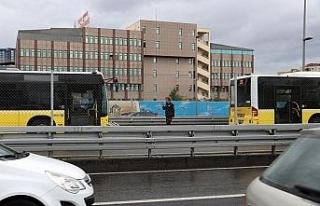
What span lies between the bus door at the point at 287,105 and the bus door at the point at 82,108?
771 centimetres

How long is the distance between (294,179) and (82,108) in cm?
1517

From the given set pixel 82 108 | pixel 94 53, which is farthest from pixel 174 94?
pixel 82 108

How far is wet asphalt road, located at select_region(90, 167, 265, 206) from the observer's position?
8.23 m

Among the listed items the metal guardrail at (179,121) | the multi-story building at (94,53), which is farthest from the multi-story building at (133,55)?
the metal guardrail at (179,121)

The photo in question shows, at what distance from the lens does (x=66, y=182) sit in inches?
217

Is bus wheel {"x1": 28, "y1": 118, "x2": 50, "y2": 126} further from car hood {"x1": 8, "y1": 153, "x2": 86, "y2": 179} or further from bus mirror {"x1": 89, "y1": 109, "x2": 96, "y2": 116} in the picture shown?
car hood {"x1": 8, "y1": 153, "x2": 86, "y2": 179}

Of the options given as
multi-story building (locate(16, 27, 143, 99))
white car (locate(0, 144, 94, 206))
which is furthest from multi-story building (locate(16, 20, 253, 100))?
white car (locate(0, 144, 94, 206))

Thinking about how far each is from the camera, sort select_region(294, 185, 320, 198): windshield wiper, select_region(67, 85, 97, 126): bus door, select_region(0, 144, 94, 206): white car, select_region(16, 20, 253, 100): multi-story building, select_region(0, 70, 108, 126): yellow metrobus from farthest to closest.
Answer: select_region(16, 20, 253, 100): multi-story building
select_region(67, 85, 97, 126): bus door
select_region(0, 70, 108, 126): yellow metrobus
select_region(0, 144, 94, 206): white car
select_region(294, 185, 320, 198): windshield wiper

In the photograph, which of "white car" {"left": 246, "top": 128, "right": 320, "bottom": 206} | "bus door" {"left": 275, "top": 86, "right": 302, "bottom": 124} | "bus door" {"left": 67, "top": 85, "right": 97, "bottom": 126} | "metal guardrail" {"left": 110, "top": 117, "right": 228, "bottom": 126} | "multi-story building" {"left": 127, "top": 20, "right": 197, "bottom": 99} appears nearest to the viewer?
"white car" {"left": 246, "top": 128, "right": 320, "bottom": 206}

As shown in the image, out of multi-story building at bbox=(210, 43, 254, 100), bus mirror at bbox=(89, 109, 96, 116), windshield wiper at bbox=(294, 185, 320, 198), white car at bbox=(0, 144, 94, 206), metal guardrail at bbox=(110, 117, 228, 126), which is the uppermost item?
multi-story building at bbox=(210, 43, 254, 100)

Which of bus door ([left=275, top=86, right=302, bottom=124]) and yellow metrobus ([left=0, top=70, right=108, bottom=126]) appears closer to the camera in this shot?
yellow metrobus ([left=0, top=70, right=108, bottom=126])

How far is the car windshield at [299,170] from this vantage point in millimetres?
3107

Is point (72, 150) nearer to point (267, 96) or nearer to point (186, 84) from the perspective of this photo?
point (267, 96)

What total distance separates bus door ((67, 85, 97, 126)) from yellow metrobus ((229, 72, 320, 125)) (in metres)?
6.17
